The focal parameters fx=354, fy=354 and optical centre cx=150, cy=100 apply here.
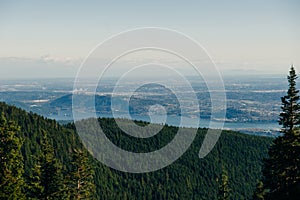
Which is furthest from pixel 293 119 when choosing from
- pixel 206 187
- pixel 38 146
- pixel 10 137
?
pixel 206 187

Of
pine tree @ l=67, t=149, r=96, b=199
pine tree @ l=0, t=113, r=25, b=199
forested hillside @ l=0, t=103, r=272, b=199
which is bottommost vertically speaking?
forested hillside @ l=0, t=103, r=272, b=199

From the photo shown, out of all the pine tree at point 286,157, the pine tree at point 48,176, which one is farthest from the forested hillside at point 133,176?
the pine tree at point 286,157

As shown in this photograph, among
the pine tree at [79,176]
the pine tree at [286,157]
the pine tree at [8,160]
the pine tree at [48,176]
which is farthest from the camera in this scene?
the pine tree at [79,176]

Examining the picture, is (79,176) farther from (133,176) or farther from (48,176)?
(133,176)

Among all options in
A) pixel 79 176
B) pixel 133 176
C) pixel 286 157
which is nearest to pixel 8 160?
pixel 79 176

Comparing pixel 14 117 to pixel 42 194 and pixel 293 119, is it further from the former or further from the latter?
pixel 293 119

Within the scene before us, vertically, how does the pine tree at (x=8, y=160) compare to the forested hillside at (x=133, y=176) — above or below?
above

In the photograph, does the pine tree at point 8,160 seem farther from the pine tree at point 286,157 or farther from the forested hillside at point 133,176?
the forested hillside at point 133,176

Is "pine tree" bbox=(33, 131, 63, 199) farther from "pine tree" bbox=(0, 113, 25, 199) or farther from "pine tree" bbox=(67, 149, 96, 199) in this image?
"pine tree" bbox=(67, 149, 96, 199)

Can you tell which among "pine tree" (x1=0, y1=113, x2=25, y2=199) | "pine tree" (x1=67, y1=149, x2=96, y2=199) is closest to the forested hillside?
"pine tree" (x1=67, y1=149, x2=96, y2=199)
